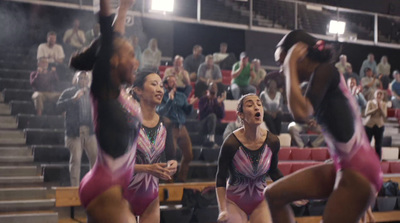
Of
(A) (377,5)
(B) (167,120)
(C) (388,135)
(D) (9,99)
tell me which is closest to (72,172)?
(B) (167,120)

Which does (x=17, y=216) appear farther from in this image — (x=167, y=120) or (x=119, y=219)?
(x=119, y=219)

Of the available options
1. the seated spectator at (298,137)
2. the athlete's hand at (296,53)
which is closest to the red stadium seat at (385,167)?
the seated spectator at (298,137)

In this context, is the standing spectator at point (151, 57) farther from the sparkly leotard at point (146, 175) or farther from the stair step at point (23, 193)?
the sparkly leotard at point (146, 175)

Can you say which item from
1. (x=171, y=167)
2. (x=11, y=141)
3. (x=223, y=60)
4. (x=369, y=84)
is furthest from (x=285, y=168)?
(x=171, y=167)

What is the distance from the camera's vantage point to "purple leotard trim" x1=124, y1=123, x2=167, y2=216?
186 inches

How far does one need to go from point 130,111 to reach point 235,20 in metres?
14.8

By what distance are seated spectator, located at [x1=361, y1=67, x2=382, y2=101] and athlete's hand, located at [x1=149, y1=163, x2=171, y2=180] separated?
12.3 m

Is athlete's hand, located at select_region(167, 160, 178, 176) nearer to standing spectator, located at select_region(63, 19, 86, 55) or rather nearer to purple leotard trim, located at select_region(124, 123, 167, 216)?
purple leotard trim, located at select_region(124, 123, 167, 216)

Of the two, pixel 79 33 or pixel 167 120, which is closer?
pixel 167 120

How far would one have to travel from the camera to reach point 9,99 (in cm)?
1128

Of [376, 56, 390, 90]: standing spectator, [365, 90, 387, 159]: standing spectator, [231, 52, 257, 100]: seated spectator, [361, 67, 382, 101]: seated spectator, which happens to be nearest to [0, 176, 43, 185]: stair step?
[231, 52, 257, 100]: seated spectator

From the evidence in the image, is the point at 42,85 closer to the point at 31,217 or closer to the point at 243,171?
the point at 31,217

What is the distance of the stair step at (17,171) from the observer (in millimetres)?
9133

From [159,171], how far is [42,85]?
21.3 ft
